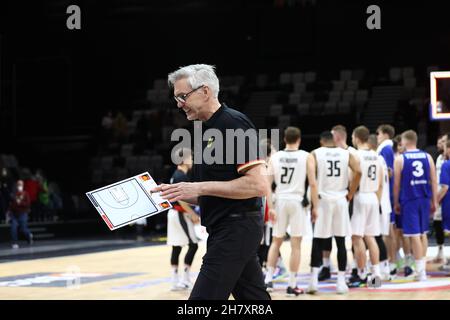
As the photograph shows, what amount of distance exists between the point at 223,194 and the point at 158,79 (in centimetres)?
2315

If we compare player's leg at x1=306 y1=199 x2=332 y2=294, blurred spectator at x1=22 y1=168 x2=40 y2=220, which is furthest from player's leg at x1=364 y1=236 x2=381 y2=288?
blurred spectator at x1=22 y1=168 x2=40 y2=220

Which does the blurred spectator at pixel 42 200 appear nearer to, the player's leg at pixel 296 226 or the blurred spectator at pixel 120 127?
the blurred spectator at pixel 120 127

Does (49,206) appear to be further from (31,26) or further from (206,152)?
(206,152)

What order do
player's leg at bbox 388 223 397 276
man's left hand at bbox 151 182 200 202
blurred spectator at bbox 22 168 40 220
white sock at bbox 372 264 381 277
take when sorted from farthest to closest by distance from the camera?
blurred spectator at bbox 22 168 40 220
player's leg at bbox 388 223 397 276
white sock at bbox 372 264 381 277
man's left hand at bbox 151 182 200 202

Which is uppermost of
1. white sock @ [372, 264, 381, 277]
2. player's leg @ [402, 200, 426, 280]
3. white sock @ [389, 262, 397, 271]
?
player's leg @ [402, 200, 426, 280]

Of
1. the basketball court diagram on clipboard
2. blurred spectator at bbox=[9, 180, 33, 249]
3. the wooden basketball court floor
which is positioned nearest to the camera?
the basketball court diagram on clipboard

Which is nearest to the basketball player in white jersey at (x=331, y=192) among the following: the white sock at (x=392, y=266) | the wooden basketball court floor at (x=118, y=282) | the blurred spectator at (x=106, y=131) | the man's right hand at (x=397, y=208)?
the wooden basketball court floor at (x=118, y=282)

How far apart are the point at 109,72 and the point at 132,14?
7.60ft

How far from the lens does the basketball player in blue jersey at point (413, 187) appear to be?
9367mm

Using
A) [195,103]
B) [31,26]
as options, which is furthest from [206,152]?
[31,26]

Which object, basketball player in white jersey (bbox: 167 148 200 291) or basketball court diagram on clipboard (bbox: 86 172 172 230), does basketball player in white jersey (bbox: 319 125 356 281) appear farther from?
basketball court diagram on clipboard (bbox: 86 172 172 230)

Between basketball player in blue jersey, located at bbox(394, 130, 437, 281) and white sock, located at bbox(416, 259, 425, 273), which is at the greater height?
basketball player in blue jersey, located at bbox(394, 130, 437, 281)

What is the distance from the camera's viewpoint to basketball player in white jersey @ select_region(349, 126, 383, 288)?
28.8 ft

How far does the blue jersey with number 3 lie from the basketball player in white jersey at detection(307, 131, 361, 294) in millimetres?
1085
